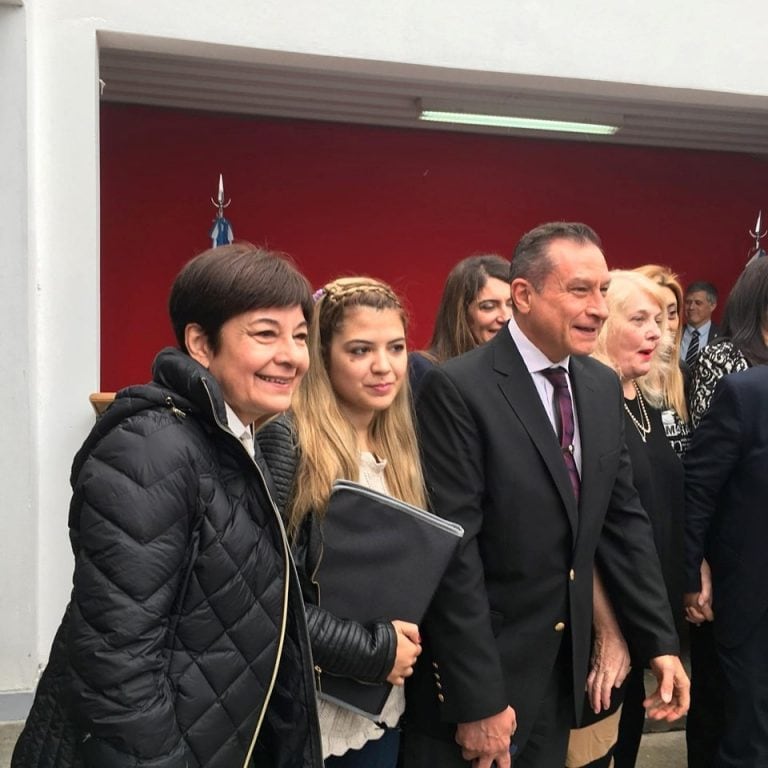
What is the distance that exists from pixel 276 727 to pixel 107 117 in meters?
6.00

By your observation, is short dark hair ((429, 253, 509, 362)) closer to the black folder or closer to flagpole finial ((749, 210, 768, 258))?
the black folder

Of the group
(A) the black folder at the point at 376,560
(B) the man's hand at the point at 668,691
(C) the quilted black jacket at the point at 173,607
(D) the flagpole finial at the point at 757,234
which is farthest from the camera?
(D) the flagpole finial at the point at 757,234

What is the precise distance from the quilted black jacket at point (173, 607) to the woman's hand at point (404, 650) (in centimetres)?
33

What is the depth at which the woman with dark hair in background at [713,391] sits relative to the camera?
3086 millimetres

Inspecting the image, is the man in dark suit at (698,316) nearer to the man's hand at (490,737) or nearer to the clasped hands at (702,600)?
the clasped hands at (702,600)

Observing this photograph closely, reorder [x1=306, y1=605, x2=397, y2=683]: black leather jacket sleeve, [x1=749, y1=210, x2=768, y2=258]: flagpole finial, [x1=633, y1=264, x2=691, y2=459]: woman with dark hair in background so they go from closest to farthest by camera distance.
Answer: [x1=306, y1=605, x2=397, y2=683]: black leather jacket sleeve → [x1=633, y1=264, x2=691, y2=459]: woman with dark hair in background → [x1=749, y1=210, x2=768, y2=258]: flagpole finial

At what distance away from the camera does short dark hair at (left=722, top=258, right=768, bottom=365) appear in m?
3.09

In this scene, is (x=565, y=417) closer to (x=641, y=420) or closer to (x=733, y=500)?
(x=641, y=420)

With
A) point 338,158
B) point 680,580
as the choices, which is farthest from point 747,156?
point 680,580

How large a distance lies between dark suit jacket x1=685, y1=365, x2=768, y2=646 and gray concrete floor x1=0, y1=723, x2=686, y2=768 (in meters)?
1.06

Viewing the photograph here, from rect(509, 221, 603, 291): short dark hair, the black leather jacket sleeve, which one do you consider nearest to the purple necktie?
rect(509, 221, 603, 291): short dark hair

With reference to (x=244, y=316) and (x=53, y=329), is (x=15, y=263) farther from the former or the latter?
(x=244, y=316)

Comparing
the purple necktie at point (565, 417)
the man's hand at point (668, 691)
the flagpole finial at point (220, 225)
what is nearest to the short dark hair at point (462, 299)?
the purple necktie at point (565, 417)

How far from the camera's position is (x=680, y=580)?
3.02m
